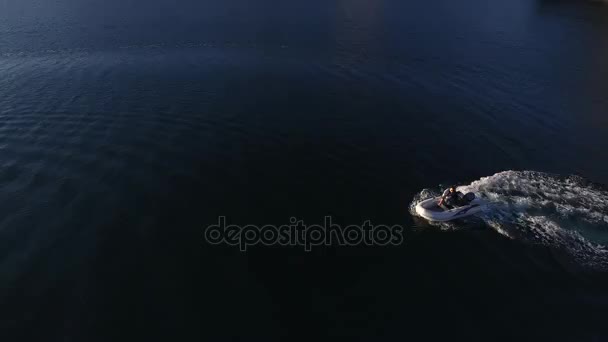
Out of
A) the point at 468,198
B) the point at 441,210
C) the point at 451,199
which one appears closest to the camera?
the point at 451,199

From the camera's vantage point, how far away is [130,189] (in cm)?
4509

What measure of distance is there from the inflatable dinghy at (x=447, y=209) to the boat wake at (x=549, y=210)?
1.51 meters

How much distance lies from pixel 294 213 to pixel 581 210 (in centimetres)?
3176

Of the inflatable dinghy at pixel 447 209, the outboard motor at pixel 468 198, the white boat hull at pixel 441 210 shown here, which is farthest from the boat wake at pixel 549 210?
the outboard motor at pixel 468 198

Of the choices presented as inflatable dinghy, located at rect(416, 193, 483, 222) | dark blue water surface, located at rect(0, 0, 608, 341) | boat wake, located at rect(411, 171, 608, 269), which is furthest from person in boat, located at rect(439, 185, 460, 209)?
boat wake, located at rect(411, 171, 608, 269)

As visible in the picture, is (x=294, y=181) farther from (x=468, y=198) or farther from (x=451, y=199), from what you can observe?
(x=468, y=198)

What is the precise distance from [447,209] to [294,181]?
18381mm

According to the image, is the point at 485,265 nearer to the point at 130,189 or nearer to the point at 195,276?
the point at 195,276

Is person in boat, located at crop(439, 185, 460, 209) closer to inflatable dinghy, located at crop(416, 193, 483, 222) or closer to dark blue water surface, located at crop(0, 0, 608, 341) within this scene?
inflatable dinghy, located at crop(416, 193, 483, 222)

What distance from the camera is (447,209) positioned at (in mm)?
41281

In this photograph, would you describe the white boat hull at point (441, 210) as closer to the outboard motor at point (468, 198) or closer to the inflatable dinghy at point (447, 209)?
the inflatable dinghy at point (447, 209)

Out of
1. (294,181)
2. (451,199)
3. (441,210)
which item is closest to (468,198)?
(451,199)

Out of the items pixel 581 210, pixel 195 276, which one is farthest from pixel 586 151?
pixel 195 276

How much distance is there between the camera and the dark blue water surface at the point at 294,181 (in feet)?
106
